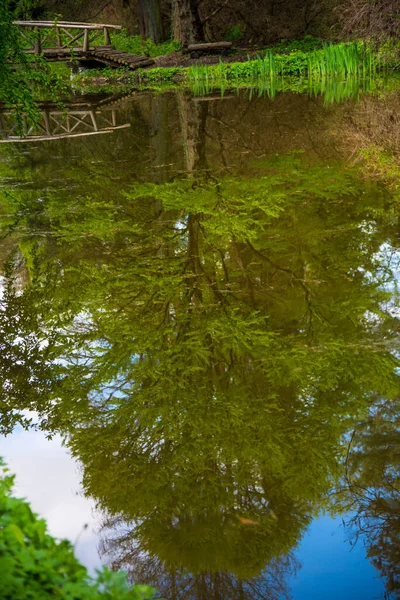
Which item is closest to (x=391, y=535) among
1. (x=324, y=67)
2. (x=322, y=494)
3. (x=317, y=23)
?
(x=322, y=494)

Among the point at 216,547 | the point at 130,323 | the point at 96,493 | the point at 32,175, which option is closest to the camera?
the point at 216,547

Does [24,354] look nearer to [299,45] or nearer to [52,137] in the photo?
[52,137]

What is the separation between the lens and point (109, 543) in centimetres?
396

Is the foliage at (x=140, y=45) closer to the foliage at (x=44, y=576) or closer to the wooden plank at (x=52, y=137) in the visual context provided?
the wooden plank at (x=52, y=137)

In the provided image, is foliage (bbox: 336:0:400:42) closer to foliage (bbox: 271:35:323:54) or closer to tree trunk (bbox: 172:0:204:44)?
foliage (bbox: 271:35:323:54)

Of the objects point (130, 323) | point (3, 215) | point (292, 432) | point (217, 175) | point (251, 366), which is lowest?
point (292, 432)

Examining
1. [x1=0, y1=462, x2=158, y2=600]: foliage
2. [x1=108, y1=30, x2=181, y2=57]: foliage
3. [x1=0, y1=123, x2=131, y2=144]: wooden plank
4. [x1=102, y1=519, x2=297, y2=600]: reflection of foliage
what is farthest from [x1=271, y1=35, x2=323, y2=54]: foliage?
[x1=0, y1=462, x2=158, y2=600]: foliage

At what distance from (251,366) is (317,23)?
98.4ft

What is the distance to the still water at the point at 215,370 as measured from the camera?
3.83m

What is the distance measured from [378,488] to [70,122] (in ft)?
50.8

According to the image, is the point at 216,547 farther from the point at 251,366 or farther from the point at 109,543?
the point at 251,366

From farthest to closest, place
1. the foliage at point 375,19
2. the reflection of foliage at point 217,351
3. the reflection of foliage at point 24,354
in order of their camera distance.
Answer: the foliage at point 375,19
the reflection of foliage at point 24,354
the reflection of foliage at point 217,351

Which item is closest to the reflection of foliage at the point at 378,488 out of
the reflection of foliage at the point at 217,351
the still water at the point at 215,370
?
the still water at the point at 215,370

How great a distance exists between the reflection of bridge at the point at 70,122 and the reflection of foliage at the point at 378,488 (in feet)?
32.7
